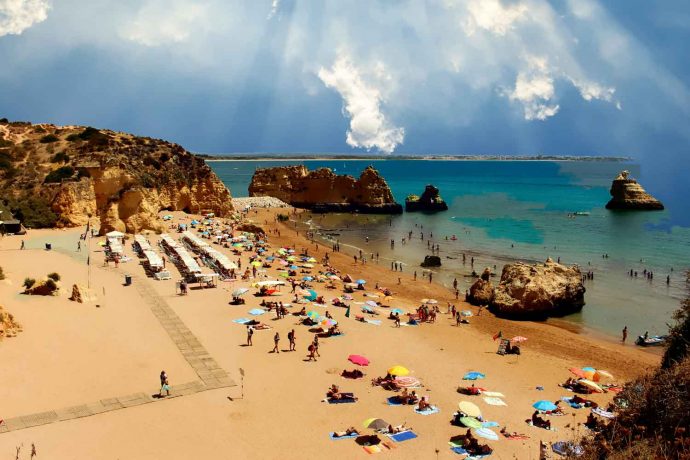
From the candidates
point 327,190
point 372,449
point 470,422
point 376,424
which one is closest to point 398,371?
point 470,422

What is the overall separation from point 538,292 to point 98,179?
36.5 metres

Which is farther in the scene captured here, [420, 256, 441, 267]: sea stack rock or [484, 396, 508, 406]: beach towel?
[420, 256, 441, 267]: sea stack rock

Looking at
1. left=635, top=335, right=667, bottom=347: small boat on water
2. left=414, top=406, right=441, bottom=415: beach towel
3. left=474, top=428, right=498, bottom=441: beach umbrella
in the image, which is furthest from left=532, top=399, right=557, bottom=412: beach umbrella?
left=635, top=335, right=667, bottom=347: small boat on water

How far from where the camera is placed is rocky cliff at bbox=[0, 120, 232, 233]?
42.3m

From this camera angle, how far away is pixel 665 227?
6544 cm

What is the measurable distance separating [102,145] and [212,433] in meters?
46.2

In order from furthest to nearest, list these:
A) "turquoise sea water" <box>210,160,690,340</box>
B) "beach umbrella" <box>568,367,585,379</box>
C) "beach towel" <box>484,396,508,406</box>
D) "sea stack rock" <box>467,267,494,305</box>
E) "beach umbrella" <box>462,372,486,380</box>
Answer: "turquoise sea water" <box>210,160,690,340</box>
"sea stack rock" <box>467,267,494,305</box>
"beach umbrella" <box>568,367,585,379</box>
"beach umbrella" <box>462,372,486,380</box>
"beach towel" <box>484,396,508,406</box>

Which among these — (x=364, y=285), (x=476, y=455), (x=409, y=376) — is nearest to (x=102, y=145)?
(x=364, y=285)

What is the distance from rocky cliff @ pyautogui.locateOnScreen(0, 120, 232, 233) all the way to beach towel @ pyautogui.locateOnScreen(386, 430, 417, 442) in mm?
33697

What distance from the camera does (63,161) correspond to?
49094 mm

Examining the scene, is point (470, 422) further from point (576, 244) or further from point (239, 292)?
point (576, 244)

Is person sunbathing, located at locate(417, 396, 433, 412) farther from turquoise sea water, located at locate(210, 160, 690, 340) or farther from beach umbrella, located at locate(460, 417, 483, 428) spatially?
turquoise sea water, located at locate(210, 160, 690, 340)

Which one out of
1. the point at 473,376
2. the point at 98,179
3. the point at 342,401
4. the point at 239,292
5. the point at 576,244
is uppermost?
the point at 98,179

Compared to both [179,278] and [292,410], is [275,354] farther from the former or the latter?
[179,278]
